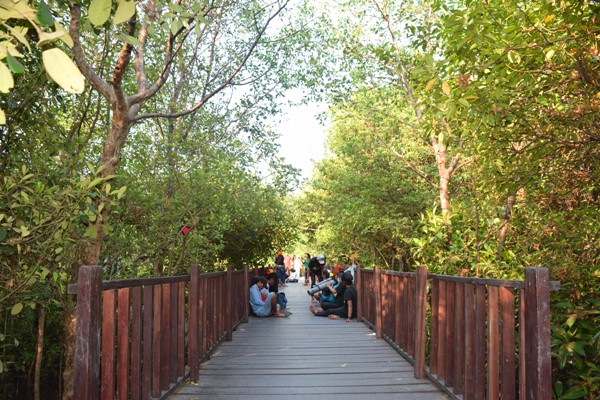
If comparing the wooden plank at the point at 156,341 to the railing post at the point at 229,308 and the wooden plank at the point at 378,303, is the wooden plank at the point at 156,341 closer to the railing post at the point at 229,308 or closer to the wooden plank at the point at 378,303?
the railing post at the point at 229,308

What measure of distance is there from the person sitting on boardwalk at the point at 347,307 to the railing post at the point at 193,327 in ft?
21.2

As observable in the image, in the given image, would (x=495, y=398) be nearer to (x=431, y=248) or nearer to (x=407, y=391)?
(x=407, y=391)

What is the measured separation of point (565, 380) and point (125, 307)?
4.24m

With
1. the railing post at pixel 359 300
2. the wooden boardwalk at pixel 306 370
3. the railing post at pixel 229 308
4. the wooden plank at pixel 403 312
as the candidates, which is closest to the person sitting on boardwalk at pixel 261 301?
the railing post at pixel 359 300

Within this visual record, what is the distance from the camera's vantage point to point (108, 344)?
395 cm

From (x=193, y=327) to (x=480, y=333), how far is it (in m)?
3.17

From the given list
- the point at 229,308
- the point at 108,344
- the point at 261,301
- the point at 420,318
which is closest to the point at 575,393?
the point at 420,318

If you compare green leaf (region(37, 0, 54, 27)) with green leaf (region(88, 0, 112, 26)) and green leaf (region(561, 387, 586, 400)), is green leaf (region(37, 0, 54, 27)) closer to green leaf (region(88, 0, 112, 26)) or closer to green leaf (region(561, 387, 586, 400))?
green leaf (region(88, 0, 112, 26))

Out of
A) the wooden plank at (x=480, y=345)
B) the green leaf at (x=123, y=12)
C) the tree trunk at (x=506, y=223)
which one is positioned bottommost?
the wooden plank at (x=480, y=345)

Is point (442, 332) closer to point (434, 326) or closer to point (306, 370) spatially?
point (434, 326)

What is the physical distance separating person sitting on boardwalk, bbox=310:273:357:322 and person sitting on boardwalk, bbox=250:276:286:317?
1.00 m

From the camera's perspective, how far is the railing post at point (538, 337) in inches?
140

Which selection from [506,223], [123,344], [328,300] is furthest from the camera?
[328,300]

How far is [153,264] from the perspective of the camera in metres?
10.5
